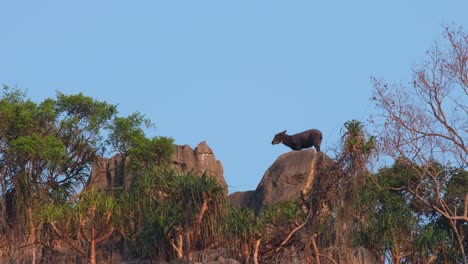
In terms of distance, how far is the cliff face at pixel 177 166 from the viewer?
4175 cm

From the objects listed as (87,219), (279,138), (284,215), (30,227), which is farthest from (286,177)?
(30,227)

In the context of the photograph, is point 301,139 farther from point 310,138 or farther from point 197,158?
point 197,158

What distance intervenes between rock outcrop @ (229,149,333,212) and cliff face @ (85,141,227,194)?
4.28 ft

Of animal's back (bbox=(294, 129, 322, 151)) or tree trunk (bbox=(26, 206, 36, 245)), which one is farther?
animal's back (bbox=(294, 129, 322, 151))

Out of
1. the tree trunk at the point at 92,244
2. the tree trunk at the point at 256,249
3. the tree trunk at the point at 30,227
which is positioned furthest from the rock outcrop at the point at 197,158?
the tree trunk at the point at 256,249

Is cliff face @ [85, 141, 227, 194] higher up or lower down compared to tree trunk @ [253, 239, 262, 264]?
higher up

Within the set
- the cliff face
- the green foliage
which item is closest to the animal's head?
the cliff face

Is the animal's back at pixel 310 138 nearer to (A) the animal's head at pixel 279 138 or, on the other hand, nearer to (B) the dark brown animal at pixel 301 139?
(B) the dark brown animal at pixel 301 139

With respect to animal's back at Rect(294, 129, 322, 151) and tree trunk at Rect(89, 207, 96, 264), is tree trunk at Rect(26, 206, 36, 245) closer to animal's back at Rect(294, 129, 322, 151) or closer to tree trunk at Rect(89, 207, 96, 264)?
tree trunk at Rect(89, 207, 96, 264)

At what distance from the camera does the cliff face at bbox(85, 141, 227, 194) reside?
1644 inches

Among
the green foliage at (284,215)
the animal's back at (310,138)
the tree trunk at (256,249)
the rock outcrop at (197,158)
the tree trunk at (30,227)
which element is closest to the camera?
the tree trunk at (256,249)

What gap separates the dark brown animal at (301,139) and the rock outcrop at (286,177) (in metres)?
1.86

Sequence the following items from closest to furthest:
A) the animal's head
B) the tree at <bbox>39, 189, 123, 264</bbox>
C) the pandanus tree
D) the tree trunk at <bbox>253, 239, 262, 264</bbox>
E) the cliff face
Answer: the tree trunk at <bbox>253, 239, 262, 264</bbox>, the pandanus tree, the tree at <bbox>39, 189, 123, 264</bbox>, the cliff face, the animal's head

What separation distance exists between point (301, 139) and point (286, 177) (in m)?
3.47
